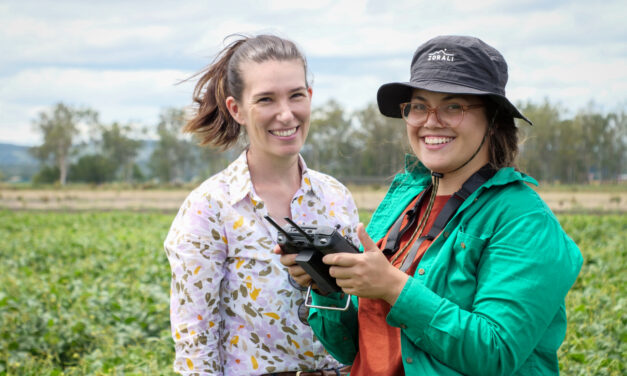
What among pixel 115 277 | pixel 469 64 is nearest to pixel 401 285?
pixel 469 64

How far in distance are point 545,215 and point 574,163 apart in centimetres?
4139

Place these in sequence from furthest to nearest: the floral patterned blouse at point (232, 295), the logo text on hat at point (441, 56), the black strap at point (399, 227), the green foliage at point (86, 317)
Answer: the green foliage at point (86, 317)
the floral patterned blouse at point (232, 295)
the black strap at point (399, 227)
the logo text on hat at point (441, 56)

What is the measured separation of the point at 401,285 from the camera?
5.18 ft

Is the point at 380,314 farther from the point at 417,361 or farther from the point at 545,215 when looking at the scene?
the point at 545,215

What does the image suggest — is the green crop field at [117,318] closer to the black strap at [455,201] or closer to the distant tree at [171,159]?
the black strap at [455,201]

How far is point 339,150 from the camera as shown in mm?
2992

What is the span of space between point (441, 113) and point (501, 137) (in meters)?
0.22

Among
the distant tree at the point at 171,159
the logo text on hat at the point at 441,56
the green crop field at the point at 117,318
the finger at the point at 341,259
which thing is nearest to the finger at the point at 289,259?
the finger at the point at 341,259

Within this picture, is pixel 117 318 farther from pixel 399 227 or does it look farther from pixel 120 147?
pixel 120 147

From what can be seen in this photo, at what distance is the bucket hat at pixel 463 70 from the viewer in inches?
66.1

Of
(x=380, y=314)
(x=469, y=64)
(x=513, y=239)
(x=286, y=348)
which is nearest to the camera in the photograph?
(x=513, y=239)

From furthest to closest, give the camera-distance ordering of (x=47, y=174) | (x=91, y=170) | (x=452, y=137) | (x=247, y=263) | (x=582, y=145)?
(x=91, y=170) < (x=47, y=174) < (x=582, y=145) < (x=247, y=263) < (x=452, y=137)

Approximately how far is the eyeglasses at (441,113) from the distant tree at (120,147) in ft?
232

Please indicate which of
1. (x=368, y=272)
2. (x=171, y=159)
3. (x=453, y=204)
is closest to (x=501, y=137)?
(x=453, y=204)
